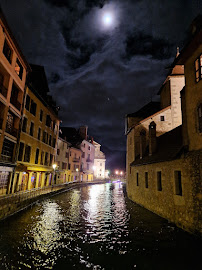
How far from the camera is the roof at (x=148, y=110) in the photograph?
25931mm

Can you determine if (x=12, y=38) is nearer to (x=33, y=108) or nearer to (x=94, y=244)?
(x=33, y=108)

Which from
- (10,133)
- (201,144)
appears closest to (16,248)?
(201,144)

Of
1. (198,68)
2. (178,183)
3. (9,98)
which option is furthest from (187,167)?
(9,98)

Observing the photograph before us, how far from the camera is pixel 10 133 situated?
1856 centimetres

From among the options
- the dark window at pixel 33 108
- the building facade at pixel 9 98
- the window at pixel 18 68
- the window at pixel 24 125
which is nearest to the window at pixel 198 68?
the building facade at pixel 9 98

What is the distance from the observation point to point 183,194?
9977mm

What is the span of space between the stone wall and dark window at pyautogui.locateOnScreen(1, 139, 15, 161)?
1470cm

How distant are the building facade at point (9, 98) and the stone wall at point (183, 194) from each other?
1439cm

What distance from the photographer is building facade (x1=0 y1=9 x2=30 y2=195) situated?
647 inches

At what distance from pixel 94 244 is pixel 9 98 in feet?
52.8

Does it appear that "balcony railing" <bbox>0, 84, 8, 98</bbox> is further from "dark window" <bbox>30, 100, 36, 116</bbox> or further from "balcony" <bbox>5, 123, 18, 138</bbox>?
"dark window" <bbox>30, 100, 36, 116</bbox>

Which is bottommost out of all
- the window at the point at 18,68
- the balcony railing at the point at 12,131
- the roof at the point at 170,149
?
the roof at the point at 170,149

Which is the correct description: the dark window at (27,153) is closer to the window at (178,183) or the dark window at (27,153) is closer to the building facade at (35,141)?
the building facade at (35,141)

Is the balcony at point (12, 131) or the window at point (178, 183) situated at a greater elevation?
the balcony at point (12, 131)
